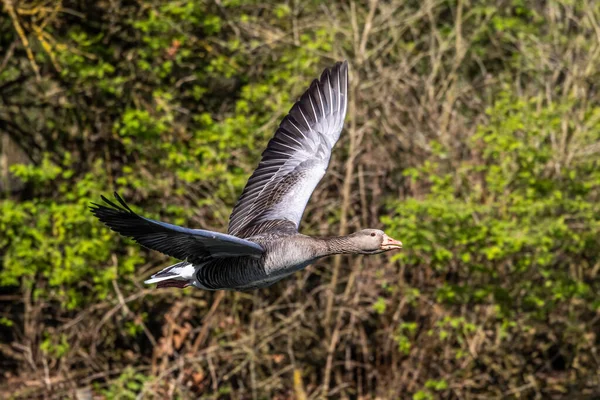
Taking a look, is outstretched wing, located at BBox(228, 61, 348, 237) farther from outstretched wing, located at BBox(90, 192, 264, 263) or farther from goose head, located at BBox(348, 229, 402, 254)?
goose head, located at BBox(348, 229, 402, 254)

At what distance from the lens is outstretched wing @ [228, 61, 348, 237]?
9.86 m

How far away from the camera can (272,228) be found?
9102 mm

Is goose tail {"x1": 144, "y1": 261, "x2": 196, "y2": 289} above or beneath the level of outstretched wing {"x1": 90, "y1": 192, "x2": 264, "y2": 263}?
beneath

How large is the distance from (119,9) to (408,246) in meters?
5.51

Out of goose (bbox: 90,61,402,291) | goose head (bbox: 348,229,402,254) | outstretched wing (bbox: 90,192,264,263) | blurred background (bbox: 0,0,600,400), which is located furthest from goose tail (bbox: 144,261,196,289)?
blurred background (bbox: 0,0,600,400)

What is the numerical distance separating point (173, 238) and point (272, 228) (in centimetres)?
116

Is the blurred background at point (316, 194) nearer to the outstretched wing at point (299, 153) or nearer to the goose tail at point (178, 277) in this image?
the outstretched wing at point (299, 153)

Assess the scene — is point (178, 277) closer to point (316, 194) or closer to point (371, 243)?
point (371, 243)

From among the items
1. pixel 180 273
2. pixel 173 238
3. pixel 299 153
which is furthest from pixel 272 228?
pixel 299 153

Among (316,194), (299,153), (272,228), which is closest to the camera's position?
(272,228)

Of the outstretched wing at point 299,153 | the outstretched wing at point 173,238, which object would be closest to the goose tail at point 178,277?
the outstretched wing at point 173,238

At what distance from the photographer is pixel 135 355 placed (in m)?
15.4

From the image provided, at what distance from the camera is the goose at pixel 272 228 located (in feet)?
26.3

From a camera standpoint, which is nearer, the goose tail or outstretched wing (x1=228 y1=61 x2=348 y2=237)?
the goose tail
